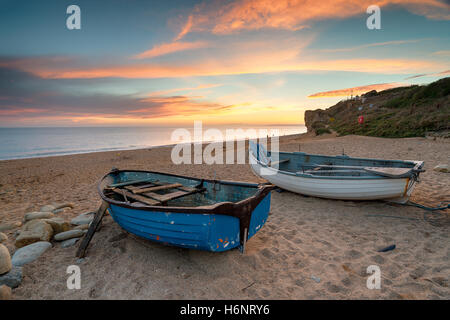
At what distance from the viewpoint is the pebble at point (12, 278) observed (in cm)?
341

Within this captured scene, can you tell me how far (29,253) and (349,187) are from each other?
7.60m

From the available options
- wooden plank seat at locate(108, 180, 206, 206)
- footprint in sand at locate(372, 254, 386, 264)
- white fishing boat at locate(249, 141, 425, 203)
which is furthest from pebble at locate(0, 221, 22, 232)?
footprint in sand at locate(372, 254, 386, 264)

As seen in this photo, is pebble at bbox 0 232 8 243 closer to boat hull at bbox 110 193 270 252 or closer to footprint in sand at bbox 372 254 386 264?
boat hull at bbox 110 193 270 252

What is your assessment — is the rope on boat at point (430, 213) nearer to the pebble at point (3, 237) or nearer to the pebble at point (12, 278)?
the pebble at point (12, 278)

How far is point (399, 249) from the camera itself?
4250 mm

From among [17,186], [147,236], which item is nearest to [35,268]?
[147,236]

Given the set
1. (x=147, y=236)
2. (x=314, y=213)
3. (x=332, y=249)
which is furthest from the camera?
(x=314, y=213)

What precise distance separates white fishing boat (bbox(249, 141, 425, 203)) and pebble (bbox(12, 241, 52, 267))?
6427 mm

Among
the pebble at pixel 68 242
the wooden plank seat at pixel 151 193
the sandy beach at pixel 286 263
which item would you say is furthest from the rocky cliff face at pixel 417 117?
the pebble at pixel 68 242

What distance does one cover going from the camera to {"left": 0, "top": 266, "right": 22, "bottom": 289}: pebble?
11.2ft

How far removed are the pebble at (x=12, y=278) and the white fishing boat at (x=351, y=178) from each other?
22.0ft

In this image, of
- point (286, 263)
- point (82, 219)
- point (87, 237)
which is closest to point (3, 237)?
point (82, 219)
